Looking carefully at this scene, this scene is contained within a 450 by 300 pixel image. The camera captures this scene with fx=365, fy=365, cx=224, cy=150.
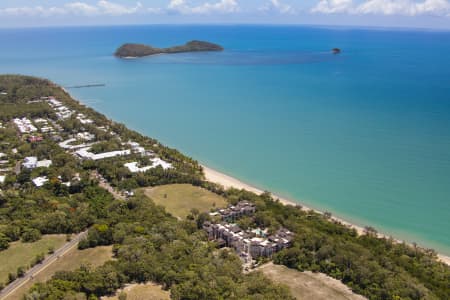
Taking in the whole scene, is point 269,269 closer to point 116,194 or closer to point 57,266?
point 57,266

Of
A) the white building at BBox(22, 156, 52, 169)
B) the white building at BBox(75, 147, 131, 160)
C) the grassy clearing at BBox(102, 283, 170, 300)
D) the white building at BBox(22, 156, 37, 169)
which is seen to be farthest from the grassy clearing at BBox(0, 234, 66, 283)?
the white building at BBox(75, 147, 131, 160)

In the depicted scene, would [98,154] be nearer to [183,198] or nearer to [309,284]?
[183,198]

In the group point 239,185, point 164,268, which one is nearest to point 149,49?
point 239,185

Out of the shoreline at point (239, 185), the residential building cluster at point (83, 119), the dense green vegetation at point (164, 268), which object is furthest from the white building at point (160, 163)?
the residential building cluster at point (83, 119)

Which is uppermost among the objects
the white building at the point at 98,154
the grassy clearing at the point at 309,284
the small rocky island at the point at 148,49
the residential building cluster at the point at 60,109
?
the small rocky island at the point at 148,49

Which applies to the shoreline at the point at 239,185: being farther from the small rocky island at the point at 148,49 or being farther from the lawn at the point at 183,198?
the small rocky island at the point at 148,49
